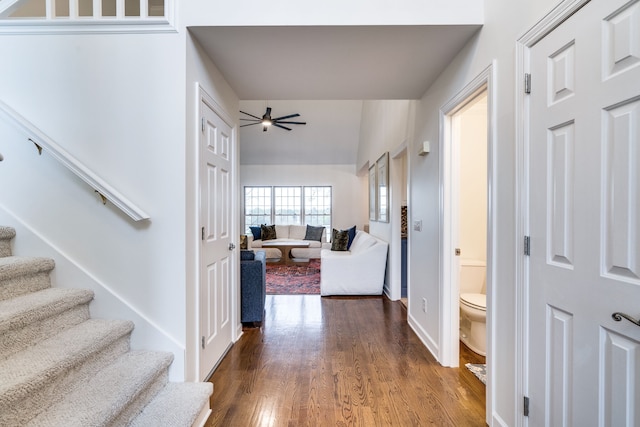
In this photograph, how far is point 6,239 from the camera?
1.73 m

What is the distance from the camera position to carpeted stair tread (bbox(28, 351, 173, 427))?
1158 mm

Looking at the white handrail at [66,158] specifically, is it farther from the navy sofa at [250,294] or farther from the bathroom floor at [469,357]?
the bathroom floor at [469,357]

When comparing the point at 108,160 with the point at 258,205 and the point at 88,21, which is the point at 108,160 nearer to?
the point at 88,21

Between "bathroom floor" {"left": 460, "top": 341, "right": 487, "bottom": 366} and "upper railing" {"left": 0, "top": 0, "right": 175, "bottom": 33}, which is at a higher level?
"upper railing" {"left": 0, "top": 0, "right": 175, "bottom": 33}

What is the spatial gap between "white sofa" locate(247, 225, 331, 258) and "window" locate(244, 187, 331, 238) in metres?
0.35

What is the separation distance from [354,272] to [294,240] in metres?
3.56

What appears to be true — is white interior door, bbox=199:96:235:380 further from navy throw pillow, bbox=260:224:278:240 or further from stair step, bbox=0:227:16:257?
navy throw pillow, bbox=260:224:278:240

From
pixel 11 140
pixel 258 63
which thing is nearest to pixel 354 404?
pixel 258 63

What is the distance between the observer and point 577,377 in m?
1.12

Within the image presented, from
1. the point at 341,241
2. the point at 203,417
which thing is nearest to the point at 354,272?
the point at 341,241

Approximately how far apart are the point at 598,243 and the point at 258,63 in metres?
2.14

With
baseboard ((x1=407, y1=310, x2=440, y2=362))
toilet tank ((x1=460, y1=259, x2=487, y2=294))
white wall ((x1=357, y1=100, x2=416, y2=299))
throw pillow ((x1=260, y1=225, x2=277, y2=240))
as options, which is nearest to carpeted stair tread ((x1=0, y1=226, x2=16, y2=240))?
baseboard ((x1=407, y1=310, x2=440, y2=362))

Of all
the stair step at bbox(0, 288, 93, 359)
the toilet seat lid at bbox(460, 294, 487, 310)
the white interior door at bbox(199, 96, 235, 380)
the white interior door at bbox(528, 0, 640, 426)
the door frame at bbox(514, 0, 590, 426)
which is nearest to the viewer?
the white interior door at bbox(528, 0, 640, 426)

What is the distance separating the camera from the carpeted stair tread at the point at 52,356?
3.55 ft
